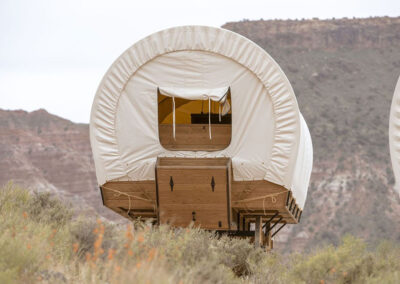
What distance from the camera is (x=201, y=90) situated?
8.37m

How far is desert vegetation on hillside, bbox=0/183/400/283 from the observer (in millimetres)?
4707

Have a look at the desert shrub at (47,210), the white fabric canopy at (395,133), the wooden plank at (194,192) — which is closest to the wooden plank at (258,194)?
the wooden plank at (194,192)

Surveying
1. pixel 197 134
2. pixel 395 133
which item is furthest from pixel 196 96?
pixel 395 133

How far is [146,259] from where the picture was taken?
5055mm

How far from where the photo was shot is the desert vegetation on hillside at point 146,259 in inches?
185

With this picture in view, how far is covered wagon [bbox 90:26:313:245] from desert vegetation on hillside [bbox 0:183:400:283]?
75 centimetres

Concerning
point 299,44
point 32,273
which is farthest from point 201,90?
point 299,44

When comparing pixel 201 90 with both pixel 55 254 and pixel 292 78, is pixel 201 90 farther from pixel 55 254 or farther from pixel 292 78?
pixel 292 78

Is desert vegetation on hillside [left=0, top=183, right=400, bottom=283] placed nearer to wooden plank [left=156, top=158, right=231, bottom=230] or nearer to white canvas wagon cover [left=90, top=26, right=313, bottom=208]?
wooden plank [left=156, top=158, right=231, bottom=230]

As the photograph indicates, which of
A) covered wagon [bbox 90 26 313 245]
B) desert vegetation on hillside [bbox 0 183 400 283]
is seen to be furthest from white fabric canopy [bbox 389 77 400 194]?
covered wagon [bbox 90 26 313 245]

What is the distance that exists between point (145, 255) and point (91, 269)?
57 cm

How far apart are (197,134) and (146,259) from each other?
367cm

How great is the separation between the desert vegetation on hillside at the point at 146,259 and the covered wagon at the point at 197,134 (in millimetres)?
750

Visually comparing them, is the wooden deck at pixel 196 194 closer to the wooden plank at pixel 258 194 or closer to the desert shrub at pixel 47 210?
the wooden plank at pixel 258 194
